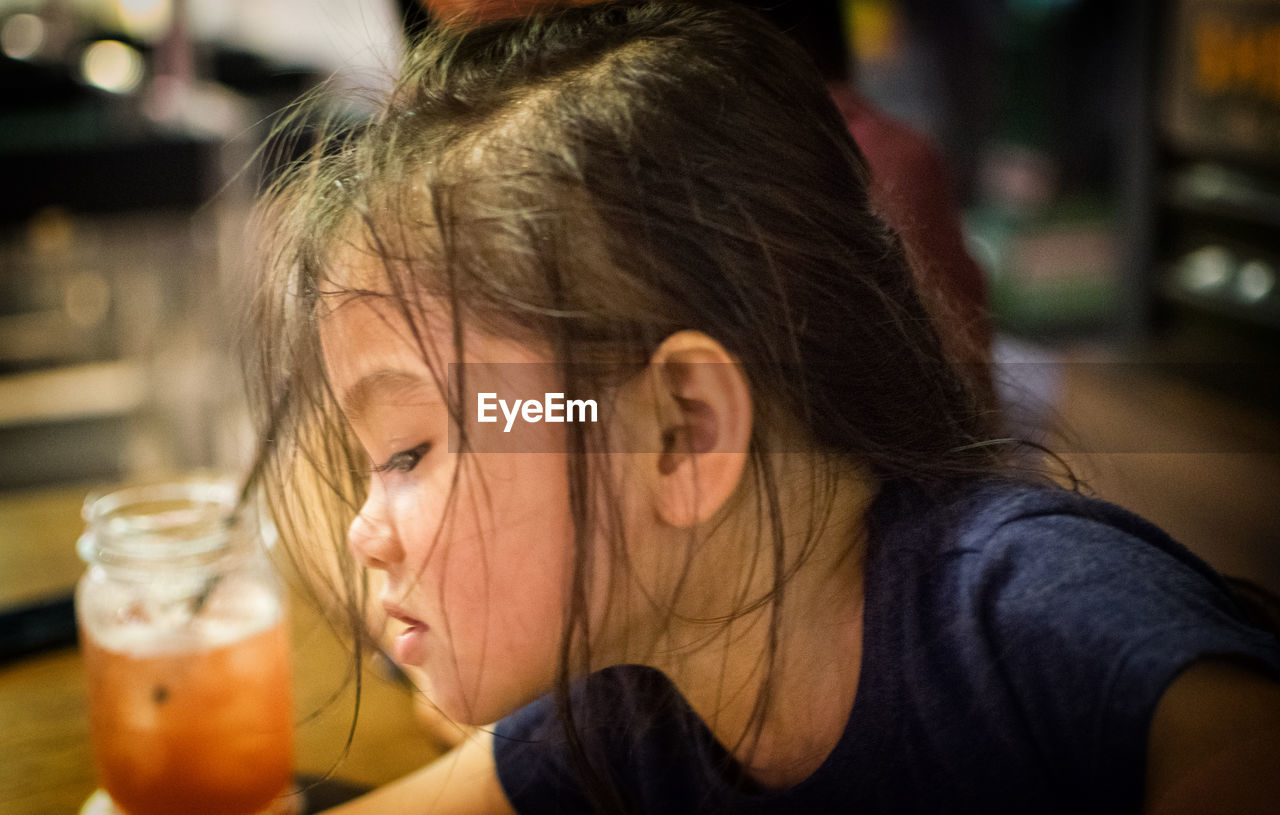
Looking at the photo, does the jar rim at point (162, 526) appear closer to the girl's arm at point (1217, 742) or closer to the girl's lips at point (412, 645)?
the girl's lips at point (412, 645)

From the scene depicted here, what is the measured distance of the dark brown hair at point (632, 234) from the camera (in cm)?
47

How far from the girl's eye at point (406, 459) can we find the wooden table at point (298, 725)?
23cm

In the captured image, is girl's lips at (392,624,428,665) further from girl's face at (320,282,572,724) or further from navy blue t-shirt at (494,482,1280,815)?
navy blue t-shirt at (494,482,1280,815)

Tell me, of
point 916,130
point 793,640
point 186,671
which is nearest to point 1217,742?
point 793,640

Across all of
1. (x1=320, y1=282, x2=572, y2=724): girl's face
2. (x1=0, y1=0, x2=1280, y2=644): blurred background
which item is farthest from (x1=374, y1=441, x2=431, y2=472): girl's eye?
(x1=0, y1=0, x2=1280, y2=644): blurred background

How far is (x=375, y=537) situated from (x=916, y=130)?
97cm

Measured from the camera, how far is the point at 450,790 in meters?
0.62

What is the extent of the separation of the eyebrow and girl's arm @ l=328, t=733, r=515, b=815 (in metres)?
0.23

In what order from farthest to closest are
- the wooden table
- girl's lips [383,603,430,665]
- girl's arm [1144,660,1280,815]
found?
the wooden table < girl's lips [383,603,430,665] < girl's arm [1144,660,1280,815]

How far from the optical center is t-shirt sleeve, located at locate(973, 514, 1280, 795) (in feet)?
1.40

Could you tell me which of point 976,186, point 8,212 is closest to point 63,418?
point 8,212

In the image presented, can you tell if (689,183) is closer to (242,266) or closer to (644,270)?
(644,270)

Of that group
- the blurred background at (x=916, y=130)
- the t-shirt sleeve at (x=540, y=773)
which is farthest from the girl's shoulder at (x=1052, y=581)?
the blurred background at (x=916, y=130)

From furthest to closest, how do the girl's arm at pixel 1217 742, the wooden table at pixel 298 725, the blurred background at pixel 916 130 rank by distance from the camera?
1. the blurred background at pixel 916 130
2. the wooden table at pixel 298 725
3. the girl's arm at pixel 1217 742
